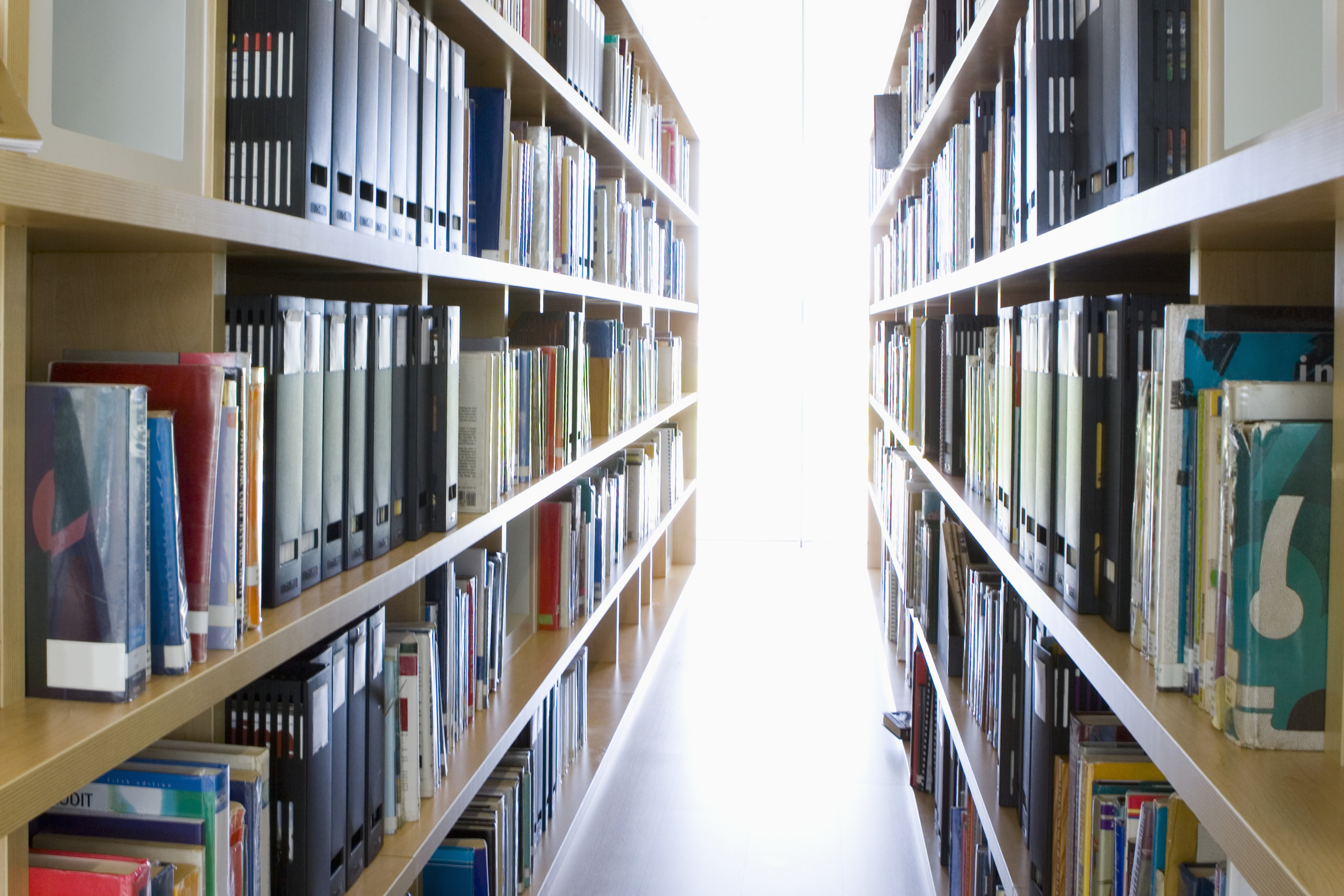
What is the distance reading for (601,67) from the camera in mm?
3135

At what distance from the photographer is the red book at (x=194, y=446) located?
964 mm

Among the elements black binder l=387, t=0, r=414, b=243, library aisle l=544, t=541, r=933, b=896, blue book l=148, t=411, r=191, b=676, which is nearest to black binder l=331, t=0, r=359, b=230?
black binder l=387, t=0, r=414, b=243

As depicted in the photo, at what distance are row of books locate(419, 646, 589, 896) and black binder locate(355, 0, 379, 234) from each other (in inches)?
41.4

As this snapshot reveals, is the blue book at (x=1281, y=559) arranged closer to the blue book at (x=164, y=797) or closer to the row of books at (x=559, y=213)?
the blue book at (x=164, y=797)

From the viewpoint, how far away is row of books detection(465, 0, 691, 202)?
249 cm

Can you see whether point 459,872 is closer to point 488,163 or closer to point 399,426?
point 399,426

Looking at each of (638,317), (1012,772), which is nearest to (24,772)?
(1012,772)

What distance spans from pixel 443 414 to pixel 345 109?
0.48 meters

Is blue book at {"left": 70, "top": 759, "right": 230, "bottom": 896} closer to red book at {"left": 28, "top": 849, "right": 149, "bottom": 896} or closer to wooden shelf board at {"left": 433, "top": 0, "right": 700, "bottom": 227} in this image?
red book at {"left": 28, "top": 849, "right": 149, "bottom": 896}

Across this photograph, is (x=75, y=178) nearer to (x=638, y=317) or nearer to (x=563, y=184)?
(x=563, y=184)

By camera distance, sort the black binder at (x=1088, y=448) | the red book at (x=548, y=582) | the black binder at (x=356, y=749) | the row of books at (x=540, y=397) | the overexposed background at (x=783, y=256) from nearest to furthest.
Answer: the black binder at (x=1088, y=448), the black binder at (x=356, y=749), the row of books at (x=540, y=397), the red book at (x=548, y=582), the overexposed background at (x=783, y=256)

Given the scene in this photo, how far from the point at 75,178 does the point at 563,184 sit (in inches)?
76.2

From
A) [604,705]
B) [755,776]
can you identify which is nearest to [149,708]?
[755,776]

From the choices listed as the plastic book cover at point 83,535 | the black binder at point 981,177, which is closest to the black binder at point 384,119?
the plastic book cover at point 83,535
